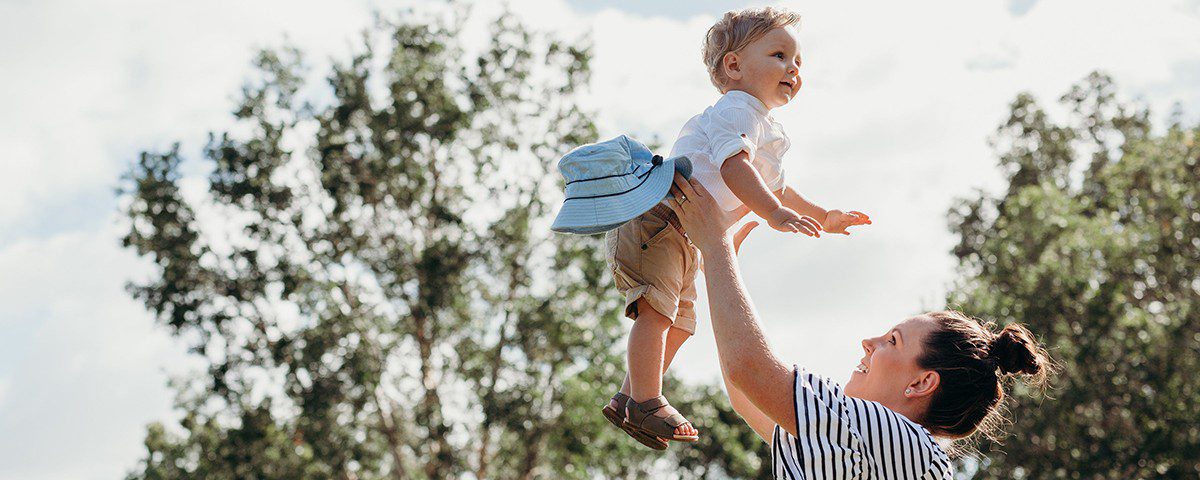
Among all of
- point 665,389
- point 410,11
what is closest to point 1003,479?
point 665,389

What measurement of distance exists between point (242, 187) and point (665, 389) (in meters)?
11.9

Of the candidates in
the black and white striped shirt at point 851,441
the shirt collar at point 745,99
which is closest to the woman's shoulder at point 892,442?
the black and white striped shirt at point 851,441

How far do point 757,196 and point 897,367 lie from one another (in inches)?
23.2

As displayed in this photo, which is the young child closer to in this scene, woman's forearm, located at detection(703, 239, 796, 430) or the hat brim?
the hat brim

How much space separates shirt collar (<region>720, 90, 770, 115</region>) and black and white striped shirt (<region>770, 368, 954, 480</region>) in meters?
1.02

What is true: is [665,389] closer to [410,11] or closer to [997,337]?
[410,11]

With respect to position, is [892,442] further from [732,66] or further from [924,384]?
[732,66]

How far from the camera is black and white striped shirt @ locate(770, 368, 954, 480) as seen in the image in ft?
9.64

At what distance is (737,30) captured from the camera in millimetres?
3809

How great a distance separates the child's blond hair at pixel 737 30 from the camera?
3.78 meters

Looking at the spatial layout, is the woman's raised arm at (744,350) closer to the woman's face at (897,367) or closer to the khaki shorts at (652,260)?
the woman's face at (897,367)

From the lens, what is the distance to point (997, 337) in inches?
135

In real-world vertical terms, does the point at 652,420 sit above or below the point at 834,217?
below

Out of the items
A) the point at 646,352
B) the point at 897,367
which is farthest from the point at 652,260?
the point at 897,367
